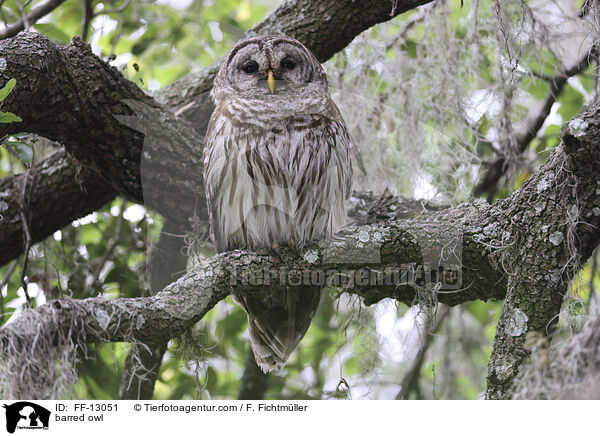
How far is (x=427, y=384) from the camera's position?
4117 mm

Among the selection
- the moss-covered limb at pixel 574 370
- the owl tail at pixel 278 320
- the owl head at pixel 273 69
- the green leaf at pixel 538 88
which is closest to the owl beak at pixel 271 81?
the owl head at pixel 273 69

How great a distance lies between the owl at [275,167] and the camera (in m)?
2.64

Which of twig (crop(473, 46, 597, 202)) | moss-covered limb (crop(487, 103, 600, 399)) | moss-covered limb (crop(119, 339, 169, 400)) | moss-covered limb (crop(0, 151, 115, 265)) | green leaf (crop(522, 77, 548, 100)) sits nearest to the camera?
moss-covered limb (crop(487, 103, 600, 399))

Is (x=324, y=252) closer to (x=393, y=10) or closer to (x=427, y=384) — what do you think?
(x=393, y=10)

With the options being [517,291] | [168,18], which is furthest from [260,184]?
[168,18]

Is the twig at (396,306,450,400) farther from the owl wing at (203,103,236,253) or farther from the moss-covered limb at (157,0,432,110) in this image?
the moss-covered limb at (157,0,432,110)

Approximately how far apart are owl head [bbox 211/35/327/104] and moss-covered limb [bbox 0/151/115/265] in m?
0.78

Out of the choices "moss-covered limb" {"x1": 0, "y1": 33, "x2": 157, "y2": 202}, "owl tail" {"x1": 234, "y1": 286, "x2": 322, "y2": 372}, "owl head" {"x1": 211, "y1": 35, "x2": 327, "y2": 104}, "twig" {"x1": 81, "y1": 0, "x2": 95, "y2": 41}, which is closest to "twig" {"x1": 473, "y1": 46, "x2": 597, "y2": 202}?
"owl head" {"x1": 211, "y1": 35, "x2": 327, "y2": 104}

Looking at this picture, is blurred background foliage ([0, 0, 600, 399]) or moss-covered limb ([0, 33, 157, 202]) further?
blurred background foliage ([0, 0, 600, 399])

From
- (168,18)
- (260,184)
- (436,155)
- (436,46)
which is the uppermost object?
(168,18)

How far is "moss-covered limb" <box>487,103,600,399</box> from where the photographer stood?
196cm

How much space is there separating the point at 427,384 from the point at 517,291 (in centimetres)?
220
